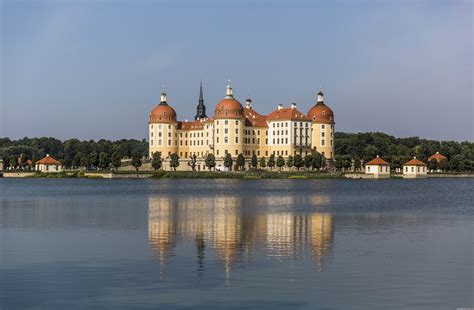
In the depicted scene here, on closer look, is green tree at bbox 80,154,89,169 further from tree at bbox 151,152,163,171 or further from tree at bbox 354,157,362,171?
tree at bbox 354,157,362,171

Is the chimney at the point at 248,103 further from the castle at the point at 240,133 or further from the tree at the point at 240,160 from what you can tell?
the tree at the point at 240,160

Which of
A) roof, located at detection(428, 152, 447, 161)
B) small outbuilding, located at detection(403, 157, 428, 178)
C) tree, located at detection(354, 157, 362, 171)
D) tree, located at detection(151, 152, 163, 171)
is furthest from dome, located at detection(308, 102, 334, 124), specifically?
tree, located at detection(151, 152, 163, 171)

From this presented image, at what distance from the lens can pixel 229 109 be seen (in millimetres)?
111938

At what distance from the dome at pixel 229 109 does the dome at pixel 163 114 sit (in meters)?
10.9

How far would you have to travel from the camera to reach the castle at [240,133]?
112m

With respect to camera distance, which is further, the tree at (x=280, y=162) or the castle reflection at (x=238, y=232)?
the tree at (x=280, y=162)

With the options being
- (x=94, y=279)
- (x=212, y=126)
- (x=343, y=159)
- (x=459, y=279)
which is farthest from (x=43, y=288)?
(x=212, y=126)

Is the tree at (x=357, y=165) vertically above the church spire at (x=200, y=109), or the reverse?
the church spire at (x=200, y=109)

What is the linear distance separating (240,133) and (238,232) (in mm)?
86489

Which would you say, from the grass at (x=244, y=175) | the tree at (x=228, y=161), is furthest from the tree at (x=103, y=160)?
the tree at (x=228, y=161)

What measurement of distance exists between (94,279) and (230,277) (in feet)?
10.0

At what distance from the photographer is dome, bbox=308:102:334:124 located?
115 meters

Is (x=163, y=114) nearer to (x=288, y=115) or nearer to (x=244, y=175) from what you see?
(x=288, y=115)

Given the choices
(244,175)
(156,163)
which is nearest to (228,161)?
(244,175)
